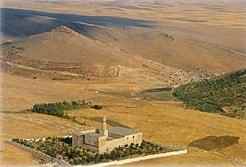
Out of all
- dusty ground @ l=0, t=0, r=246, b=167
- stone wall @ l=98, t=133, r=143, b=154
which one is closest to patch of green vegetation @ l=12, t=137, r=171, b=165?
stone wall @ l=98, t=133, r=143, b=154

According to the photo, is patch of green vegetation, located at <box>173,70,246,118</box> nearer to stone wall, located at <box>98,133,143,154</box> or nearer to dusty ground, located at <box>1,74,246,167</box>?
dusty ground, located at <box>1,74,246,167</box>

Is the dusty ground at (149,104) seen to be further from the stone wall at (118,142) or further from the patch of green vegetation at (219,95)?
the stone wall at (118,142)

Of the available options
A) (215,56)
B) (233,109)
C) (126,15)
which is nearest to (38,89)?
(233,109)

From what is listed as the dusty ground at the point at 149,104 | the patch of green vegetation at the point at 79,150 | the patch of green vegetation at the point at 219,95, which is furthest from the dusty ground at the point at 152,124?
the patch of green vegetation at the point at 219,95

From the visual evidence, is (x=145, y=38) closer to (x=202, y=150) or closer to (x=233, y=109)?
(x=233, y=109)

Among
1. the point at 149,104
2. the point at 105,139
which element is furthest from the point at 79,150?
the point at 149,104
